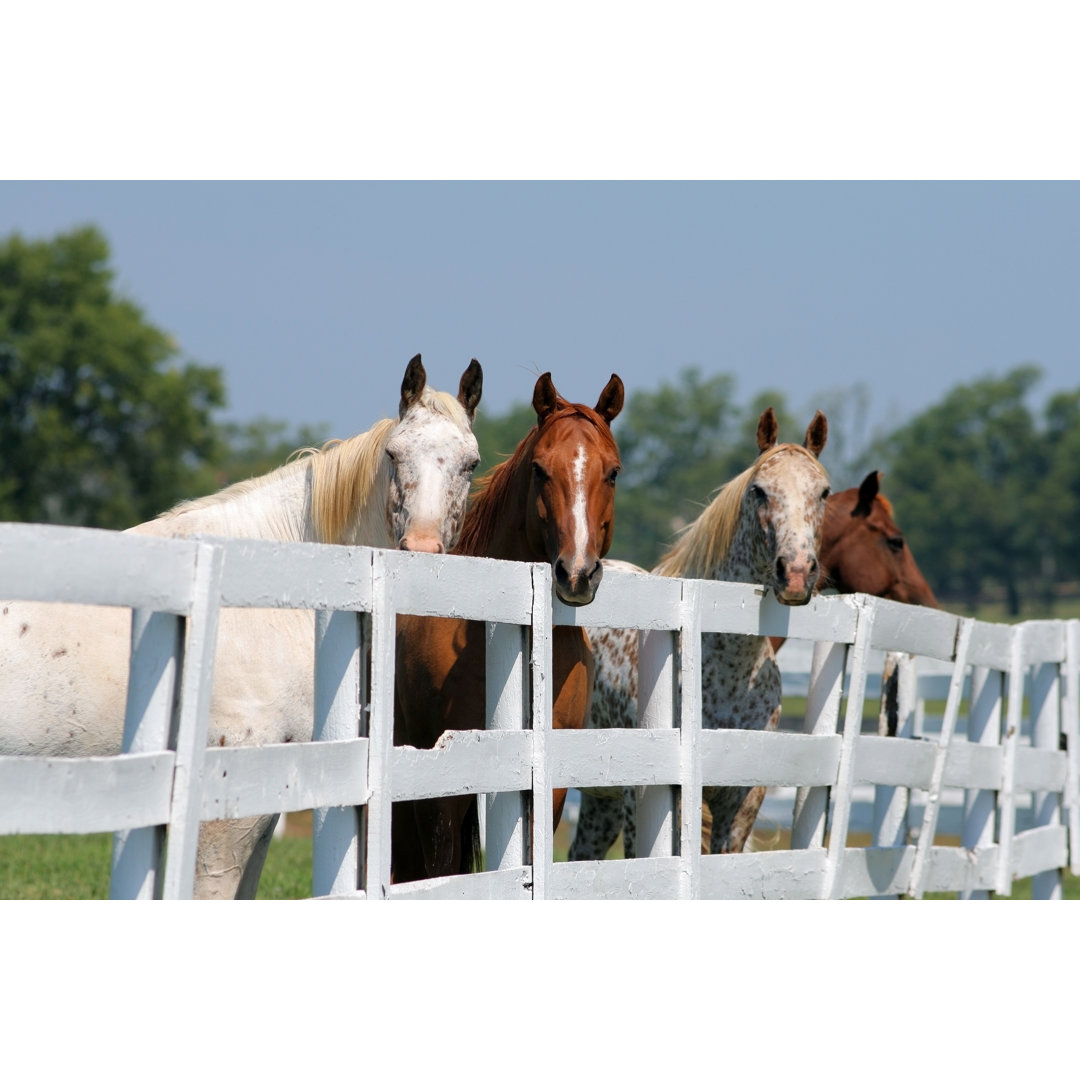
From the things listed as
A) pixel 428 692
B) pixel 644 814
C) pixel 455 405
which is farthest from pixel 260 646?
pixel 644 814

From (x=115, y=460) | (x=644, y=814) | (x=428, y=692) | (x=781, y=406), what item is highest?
(x=781, y=406)

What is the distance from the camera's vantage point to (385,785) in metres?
3.58

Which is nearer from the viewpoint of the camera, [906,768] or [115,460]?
[906,768]

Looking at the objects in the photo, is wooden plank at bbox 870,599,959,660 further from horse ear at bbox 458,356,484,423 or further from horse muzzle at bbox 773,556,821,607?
horse ear at bbox 458,356,484,423

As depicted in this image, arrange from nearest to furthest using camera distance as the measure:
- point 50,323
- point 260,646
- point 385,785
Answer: point 385,785 → point 260,646 → point 50,323

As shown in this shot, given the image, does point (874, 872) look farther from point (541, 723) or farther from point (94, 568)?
point (94, 568)

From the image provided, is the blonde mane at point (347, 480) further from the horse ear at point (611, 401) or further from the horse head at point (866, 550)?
the horse head at point (866, 550)

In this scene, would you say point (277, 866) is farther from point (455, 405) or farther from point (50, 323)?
point (50, 323)

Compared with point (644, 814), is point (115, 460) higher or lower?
higher

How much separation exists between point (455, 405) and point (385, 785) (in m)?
1.68

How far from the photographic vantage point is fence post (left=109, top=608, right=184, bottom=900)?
281 centimetres

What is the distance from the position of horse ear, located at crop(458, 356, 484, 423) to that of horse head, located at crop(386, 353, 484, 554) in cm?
33

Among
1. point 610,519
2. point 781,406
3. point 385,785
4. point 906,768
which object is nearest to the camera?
point 385,785

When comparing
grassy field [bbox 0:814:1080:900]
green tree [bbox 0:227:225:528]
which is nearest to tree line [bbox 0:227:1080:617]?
green tree [bbox 0:227:225:528]
